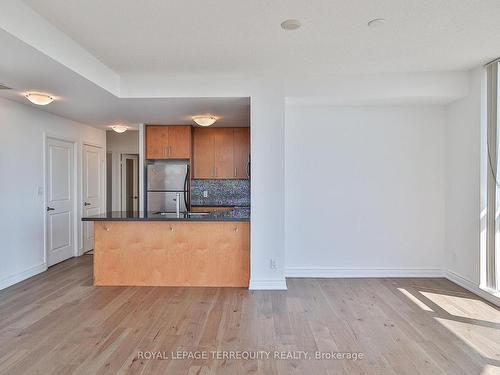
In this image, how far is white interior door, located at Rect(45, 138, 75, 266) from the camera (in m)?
4.93

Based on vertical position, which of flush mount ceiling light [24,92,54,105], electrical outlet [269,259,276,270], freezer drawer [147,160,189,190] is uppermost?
flush mount ceiling light [24,92,54,105]

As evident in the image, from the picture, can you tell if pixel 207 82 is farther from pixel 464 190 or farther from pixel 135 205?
pixel 135 205

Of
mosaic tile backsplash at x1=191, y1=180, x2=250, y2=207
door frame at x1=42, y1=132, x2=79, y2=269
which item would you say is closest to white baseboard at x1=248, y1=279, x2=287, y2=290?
mosaic tile backsplash at x1=191, y1=180, x2=250, y2=207

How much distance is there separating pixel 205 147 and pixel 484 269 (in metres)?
4.52

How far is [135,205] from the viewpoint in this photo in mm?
7941

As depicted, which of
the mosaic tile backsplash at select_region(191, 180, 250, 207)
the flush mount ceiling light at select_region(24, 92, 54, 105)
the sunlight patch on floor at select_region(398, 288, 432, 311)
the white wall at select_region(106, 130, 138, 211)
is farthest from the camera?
the white wall at select_region(106, 130, 138, 211)

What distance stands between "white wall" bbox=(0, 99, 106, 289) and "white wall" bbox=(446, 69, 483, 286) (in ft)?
18.5

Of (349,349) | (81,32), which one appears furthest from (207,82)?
(349,349)

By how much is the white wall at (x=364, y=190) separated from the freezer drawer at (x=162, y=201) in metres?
2.31

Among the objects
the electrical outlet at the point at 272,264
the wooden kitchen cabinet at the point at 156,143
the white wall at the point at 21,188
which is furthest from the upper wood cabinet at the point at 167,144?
the electrical outlet at the point at 272,264

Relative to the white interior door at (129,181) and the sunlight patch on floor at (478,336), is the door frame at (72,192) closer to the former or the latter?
the white interior door at (129,181)

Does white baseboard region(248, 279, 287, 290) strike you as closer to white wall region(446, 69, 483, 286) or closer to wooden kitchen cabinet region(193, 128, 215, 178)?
white wall region(446, 69, 483, 286)

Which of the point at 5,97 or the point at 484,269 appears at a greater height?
the point at 5,97

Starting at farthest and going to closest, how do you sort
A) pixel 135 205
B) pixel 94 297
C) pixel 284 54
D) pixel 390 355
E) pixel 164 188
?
pixel 135 205
pixel 164 188
pixel 94 297
pixel 284 54
pixel 390 355
